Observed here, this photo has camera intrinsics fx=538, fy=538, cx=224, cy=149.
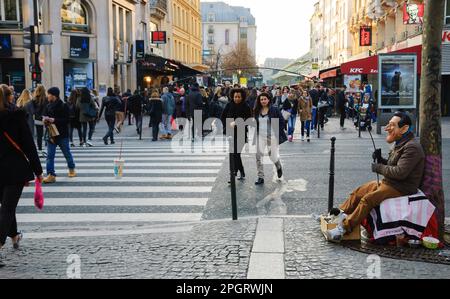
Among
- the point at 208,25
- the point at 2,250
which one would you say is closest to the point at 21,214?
the point at 2,250

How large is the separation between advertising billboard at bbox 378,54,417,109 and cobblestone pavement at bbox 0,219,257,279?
13.7 m

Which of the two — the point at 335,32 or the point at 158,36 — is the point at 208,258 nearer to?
the point at 158,36

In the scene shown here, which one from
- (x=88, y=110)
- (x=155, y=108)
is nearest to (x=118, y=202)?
(x=88, y=110)

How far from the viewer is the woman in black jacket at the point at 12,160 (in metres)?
5.64

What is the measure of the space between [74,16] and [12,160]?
25.5 m

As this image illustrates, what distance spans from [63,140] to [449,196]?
7.39 m

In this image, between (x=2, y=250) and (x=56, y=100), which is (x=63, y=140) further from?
(x=2, y=250)

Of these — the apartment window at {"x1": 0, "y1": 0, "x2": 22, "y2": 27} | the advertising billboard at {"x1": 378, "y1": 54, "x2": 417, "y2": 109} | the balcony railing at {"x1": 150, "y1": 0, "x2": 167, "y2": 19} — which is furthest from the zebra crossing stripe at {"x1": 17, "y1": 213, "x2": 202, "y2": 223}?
the balcony railing at {"x1": 150, "y1": 0, "x2": 167, "y2": 19}

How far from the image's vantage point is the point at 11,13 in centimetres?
2727

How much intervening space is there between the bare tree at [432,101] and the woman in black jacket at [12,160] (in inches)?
172

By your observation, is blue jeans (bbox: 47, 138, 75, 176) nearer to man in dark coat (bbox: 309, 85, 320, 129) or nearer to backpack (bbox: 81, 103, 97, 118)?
backpack (bbox: 81, 103, 97, 118)

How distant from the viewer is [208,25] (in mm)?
138625

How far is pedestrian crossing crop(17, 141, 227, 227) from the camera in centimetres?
815

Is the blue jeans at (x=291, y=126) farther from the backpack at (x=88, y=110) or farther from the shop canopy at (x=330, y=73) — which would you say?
the shop canopy at (x=330, y=73)
